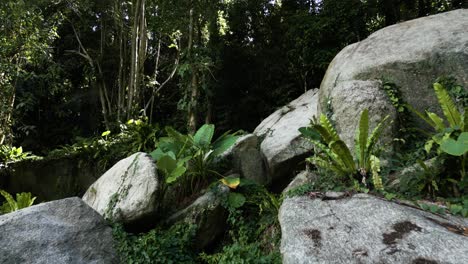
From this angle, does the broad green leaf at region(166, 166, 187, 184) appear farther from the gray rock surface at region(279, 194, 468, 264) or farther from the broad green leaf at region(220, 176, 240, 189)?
the gray rock surface at region(279, 194, 468, 264)

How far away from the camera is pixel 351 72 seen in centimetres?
550

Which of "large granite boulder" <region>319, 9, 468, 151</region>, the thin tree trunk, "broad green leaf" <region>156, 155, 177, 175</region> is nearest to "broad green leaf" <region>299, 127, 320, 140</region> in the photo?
"large granite boulder" <region>319, 9, 468, 151</region>

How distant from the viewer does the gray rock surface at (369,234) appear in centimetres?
254

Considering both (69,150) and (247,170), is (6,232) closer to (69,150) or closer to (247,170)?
(247,170)

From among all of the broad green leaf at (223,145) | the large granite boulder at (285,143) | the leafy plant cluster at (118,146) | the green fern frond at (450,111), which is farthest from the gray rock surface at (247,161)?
the green fern frond at (450,111)

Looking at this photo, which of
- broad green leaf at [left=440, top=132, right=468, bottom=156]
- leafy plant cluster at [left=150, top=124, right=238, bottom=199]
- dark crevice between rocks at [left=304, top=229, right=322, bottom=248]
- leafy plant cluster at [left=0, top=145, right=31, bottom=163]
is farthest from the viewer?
leafy plant cluster at [left=0, top=145, right=31, bottom=163]

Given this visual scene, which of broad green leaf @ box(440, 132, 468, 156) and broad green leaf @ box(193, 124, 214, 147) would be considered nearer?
broad green leaf @ box(440, 132, 468, 156)

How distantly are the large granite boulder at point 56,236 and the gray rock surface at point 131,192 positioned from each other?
1.02 feet

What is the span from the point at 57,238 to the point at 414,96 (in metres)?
4.97

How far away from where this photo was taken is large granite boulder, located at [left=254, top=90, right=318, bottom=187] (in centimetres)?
564

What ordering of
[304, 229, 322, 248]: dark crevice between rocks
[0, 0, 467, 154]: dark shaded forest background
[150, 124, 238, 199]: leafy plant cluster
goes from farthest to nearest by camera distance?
1. [0, 0, 467, 154]: dark shaded forest background
2. [150, 124, 238, 199]: leafy plant cluster
3. [304, 229, 322, 248]: dark crevice between rocks

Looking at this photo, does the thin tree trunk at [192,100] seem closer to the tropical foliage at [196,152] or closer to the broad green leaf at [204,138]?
the tropical foliage at [196,152]

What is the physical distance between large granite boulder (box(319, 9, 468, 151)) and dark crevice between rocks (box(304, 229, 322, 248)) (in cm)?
195

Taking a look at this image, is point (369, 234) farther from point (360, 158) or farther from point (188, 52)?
point (188, 52)
